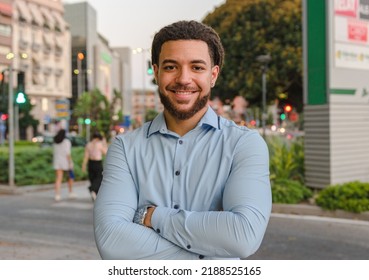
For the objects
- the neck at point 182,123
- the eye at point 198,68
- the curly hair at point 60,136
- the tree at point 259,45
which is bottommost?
the curly hair at point 60,136

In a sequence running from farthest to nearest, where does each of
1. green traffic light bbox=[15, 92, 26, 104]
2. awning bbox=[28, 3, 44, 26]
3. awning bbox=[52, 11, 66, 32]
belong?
1. awning bbox=[52, 11, 66, 32]
2. awning bbox=[28, 3, 44, 26]
3. green traffic light bbox=[15, 92, 26, 104]

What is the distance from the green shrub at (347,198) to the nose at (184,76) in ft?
23.9

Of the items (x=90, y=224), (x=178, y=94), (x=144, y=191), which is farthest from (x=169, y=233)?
(x=90, y=224)

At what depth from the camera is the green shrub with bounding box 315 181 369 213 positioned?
28.1 ft

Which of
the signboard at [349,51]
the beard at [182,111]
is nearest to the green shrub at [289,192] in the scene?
the signboard at [349,51]

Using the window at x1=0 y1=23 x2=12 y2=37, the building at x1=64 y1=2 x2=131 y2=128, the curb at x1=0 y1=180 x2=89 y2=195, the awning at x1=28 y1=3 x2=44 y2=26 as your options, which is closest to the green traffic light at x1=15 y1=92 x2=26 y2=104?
the curb at x1=0 y1=180 x2=89 y2=195

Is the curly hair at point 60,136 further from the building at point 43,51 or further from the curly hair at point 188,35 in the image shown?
the building at point 43,51

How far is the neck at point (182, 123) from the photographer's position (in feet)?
6.54

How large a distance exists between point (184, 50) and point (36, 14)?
62.2 meters

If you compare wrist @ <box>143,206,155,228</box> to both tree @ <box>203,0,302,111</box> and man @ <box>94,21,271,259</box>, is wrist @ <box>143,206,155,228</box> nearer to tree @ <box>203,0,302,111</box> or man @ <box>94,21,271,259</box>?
man @ <box>94,21,271,259</box>

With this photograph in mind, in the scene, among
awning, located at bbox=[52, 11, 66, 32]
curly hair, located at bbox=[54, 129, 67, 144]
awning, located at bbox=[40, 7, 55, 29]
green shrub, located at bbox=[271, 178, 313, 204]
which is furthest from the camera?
awning, located at bbox=[52, 11, 66, 32]

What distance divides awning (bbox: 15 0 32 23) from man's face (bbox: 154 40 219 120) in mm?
59549

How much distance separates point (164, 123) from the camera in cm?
201
